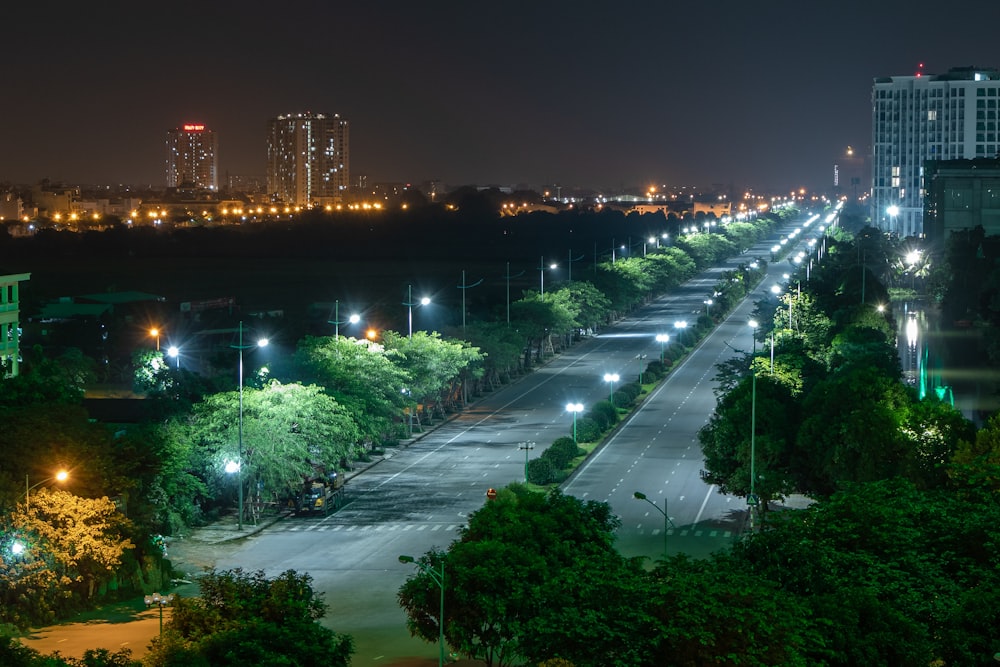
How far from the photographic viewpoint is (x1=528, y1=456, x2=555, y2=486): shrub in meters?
61.7

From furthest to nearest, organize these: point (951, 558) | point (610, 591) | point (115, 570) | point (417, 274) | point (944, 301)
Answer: point (417, 274) → point (944, 301) → point (115, 570) → point (951, 558) → point (610, 591)

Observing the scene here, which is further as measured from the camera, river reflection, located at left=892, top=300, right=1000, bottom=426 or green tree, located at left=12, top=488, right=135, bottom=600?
river reflection, located at left=892, top=300, right=1000, bottom=426

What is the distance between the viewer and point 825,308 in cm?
11600

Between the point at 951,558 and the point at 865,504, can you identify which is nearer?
the point at 951,558

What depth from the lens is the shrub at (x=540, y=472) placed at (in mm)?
61656

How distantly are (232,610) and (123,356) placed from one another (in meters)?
70.7

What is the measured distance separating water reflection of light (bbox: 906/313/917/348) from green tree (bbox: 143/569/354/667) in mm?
88314

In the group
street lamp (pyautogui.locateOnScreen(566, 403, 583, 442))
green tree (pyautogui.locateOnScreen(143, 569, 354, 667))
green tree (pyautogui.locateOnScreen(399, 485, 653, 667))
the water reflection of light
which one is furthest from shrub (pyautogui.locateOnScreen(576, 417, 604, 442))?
the water reflection of light

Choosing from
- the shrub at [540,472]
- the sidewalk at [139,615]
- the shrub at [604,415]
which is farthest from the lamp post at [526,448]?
the sidewalk at [139,615]

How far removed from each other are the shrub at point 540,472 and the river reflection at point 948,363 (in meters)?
22.7

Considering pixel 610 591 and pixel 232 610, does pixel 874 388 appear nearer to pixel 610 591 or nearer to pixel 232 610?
pixel 610 591

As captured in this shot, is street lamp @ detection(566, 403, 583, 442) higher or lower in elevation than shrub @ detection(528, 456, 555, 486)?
higher

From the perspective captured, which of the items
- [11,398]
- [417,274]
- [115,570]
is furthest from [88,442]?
[417,274]

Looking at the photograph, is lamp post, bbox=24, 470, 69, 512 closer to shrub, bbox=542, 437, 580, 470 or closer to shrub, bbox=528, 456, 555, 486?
shrub, bbox=528, 456, 555, 486
